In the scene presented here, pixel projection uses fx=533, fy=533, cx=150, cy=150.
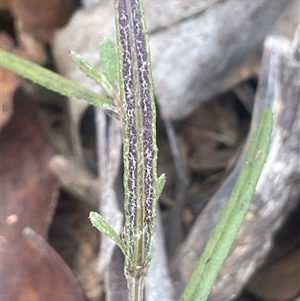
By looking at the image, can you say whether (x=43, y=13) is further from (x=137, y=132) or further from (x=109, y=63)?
(x=137, y=132)

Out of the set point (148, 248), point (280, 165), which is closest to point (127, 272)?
point (148, 248)

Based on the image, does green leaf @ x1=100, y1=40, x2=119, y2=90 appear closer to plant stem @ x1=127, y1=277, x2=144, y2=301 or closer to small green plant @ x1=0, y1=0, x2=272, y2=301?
small green plant @ x1=0, y1=0, x2=272, y2=301

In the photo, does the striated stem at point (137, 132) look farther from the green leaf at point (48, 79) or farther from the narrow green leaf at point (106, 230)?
the green leaf at point (48, 79)

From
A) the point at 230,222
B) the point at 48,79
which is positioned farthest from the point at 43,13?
the point at 230,222

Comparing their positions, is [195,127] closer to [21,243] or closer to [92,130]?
[92,130]

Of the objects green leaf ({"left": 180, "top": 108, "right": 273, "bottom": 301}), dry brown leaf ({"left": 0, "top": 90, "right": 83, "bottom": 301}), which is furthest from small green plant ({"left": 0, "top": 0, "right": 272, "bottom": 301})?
dry brown leaf ({"left": 0, "top": 90, "right": 83, "bottom": 301})

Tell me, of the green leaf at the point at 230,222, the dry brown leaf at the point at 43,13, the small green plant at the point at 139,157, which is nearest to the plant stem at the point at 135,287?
the small green plant at the point at 139,157

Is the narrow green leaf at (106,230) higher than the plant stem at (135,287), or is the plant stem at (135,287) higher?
the narrow green leaf at (106,230)
